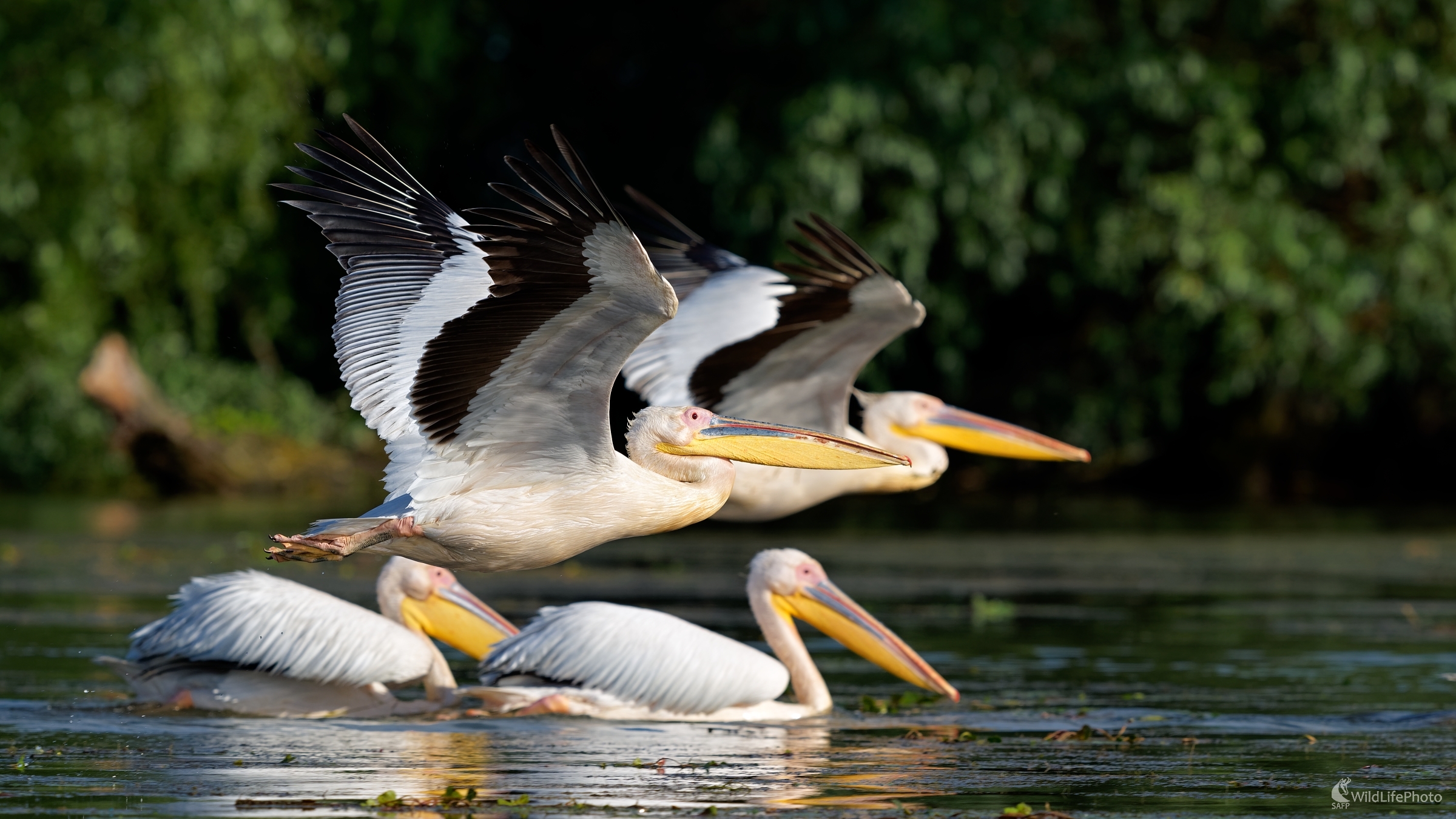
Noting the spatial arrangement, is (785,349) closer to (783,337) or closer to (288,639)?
(783,337)

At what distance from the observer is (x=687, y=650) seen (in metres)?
7.30

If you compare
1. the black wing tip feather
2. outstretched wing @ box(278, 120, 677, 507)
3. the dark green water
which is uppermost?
the black wing tip feather

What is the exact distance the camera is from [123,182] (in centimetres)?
1819

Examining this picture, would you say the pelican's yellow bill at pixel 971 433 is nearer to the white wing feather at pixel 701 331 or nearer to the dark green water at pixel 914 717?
the dark green water at pixel 914 717

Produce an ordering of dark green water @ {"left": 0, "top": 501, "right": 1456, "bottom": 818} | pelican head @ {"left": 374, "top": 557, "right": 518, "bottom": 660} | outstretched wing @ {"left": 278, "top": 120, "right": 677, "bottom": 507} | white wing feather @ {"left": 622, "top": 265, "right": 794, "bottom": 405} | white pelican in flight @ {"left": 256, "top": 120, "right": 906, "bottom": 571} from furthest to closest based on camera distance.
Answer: white wing feather @ {"left": 622, "top": 265, "right": 794, "bottom": 405} < pelican head @ {"left": 374, "top": 557, "right": 518, "bottom": 660} < white pelican in flight @ {"left": 256, "top": 120, "right": 906, "bottom": 571} < outstretched wing @ {"left": 278, "top": 120, "right": 677, "bottom": 507} < dark green water @ {"left": 0, "top": 501, "right": 1456, "bottom": 818}

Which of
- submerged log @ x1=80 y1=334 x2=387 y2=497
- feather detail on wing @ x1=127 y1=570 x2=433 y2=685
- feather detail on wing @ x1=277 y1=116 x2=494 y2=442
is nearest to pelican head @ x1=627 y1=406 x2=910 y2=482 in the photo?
feather detail on wing @ x1=277 y1=116 x2=494 y2=442

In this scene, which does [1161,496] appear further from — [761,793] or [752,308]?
[761,793]

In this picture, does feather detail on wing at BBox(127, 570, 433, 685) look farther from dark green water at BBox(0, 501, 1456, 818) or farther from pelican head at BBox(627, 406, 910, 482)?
pelican head at BBox(627, 406, 910, 482)

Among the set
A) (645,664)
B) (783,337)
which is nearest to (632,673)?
(645,664)

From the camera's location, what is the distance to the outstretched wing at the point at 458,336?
5.75 m

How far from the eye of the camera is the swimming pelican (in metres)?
8.66

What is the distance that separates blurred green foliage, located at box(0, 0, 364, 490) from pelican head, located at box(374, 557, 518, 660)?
10.6 metres

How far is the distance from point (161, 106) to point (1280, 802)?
1467 cm

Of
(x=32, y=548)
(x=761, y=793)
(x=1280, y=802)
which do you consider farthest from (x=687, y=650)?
(x=32, y=548)
